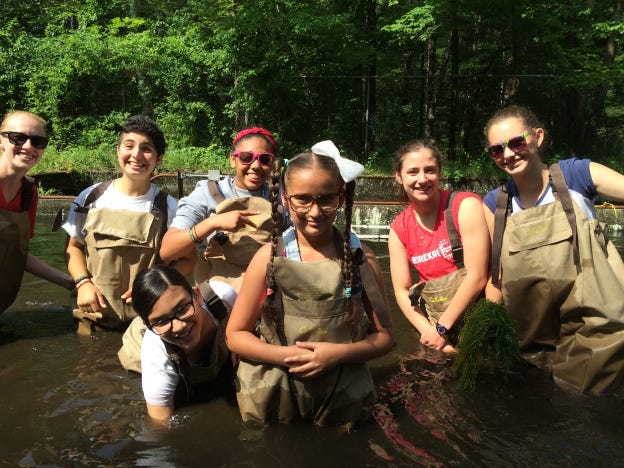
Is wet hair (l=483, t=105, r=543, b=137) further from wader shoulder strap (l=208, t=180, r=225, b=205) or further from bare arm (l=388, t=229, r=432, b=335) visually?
wader shoulder strap (l=208, t=180, r=225, b=205)

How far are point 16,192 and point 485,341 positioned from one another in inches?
139

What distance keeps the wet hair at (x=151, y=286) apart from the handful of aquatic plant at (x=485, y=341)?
1756 mm

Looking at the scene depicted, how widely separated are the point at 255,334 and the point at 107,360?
171cm

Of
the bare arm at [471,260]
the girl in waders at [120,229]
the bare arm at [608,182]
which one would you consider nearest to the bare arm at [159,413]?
the girl in waders at [120,229]

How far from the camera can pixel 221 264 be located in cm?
402

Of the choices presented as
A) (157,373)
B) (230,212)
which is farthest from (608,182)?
(157,373)

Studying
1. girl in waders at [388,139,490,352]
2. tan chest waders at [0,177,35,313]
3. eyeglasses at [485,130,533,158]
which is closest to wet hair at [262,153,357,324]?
girl in waders at [388,139,490,352]

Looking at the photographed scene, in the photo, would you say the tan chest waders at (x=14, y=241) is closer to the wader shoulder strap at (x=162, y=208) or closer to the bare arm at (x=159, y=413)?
the wader shoulder strap at (x=162, y=208)

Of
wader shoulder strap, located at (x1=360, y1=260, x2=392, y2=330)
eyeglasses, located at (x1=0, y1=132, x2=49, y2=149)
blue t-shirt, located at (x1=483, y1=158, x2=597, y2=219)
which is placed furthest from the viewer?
eyeglasses, located at (x1=0, y1=132, x2=49, y2=149)

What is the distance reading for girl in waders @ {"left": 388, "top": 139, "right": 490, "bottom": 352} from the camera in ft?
13.0

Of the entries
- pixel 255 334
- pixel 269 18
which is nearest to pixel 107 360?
pixel 255 334

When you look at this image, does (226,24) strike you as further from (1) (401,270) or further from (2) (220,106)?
(1) (401,270)

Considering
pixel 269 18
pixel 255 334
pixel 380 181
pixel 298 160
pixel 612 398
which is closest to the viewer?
pixel 298 160

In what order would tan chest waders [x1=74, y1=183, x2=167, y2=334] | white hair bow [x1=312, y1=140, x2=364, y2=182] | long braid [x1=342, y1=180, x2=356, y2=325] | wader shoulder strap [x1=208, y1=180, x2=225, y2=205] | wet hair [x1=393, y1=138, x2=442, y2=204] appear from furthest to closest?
tan chest waders [x1=74, y1=183, x2=167, y2=334] < wader shoulder strap [x1=208, y1=180, x2=225, y2=205] < wet hair [x1=393, y1=138, x2=442, y2=204] < long braid [x1=342, y1=180, x2=356, y2=325] < white hair bow [x1=312, y1=140, x2=364, y2=182]
